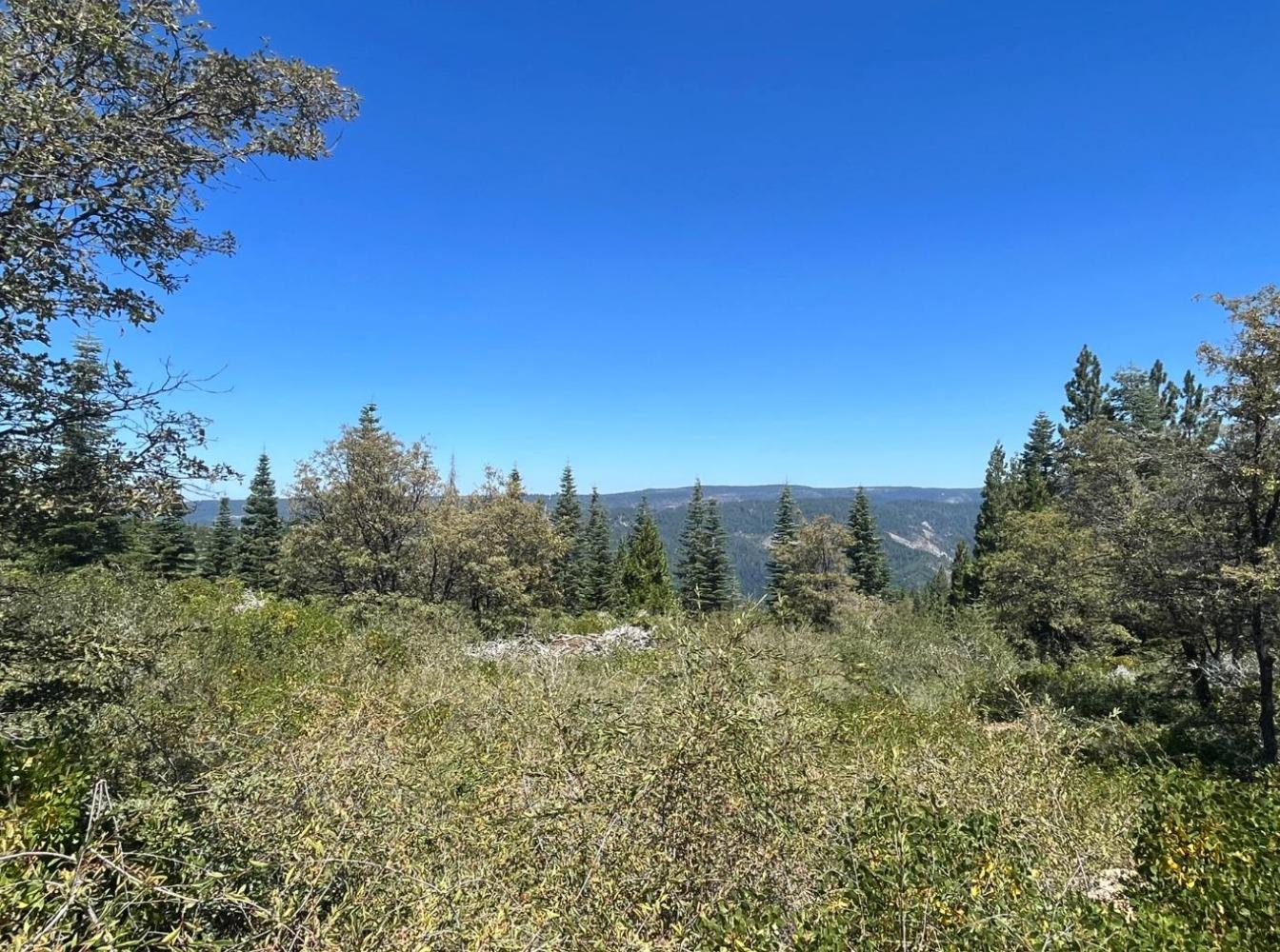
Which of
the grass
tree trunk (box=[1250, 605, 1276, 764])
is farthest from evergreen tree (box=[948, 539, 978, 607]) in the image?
the grass

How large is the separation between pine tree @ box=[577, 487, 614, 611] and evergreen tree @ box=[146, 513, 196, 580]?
20655mm

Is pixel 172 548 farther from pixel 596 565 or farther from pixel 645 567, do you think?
pixel 645 567

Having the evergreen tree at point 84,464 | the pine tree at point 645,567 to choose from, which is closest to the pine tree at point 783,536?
the pine tree at point 645,567

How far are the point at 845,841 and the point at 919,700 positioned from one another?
8478 millimetres

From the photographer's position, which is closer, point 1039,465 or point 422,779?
point 422,779

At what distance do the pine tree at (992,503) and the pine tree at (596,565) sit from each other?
21579mm

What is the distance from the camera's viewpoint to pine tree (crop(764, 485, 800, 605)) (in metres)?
35.9

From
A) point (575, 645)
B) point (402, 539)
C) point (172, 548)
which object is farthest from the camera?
point (172, 548)

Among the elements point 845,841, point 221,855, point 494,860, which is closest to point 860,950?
point 845,841

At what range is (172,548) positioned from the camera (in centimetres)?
3020

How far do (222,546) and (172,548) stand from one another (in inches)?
Answer: 171

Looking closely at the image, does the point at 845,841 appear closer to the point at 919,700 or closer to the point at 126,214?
the point at 126,214

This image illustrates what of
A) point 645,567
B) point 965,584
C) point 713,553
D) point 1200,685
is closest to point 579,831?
point 1200,685

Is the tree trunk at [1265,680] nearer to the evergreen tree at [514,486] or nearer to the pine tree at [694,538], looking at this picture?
the evergreen tree at [514,486]
